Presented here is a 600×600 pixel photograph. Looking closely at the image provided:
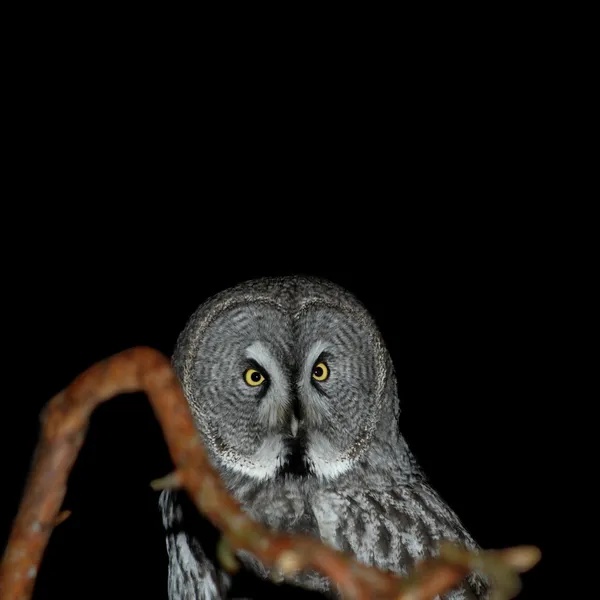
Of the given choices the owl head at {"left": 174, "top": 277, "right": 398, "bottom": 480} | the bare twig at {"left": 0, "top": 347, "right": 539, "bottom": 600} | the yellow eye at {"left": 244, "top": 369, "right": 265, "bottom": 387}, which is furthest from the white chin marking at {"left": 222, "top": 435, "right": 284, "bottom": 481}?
the bare twig at {"left": 0, "top": 347, "right": 539, "bottom": 600}

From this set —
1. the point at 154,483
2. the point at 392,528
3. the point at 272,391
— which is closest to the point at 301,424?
the point at 272,391

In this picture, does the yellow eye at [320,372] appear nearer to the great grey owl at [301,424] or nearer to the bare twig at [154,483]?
the great grey owl at [301,424]

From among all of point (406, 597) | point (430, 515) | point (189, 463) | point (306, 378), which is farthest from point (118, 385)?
point (430, 515)

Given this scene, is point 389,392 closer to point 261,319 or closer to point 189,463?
point 261,319

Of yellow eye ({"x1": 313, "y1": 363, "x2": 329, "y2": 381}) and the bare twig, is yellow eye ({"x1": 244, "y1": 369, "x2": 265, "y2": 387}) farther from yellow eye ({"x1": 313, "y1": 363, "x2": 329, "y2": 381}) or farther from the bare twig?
the bare twig

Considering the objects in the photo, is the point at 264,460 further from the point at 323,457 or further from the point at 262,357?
the point at 262,357

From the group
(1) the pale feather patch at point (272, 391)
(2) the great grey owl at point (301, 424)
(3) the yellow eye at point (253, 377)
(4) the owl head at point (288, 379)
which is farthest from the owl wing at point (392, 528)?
(3) the yellow eye at point (253, 377)
